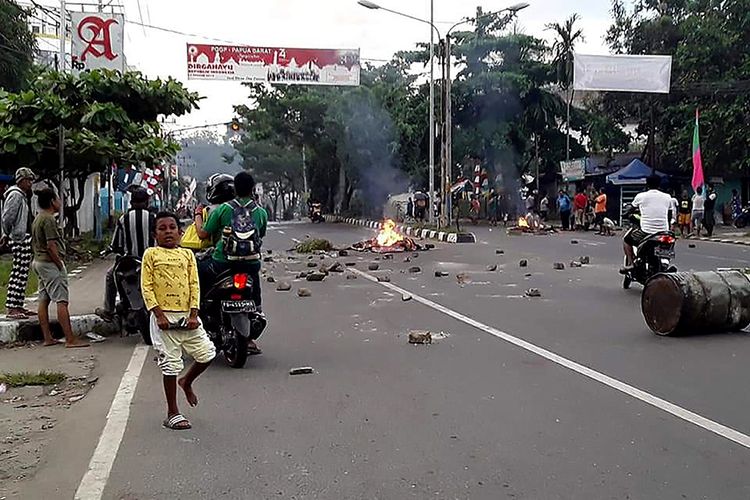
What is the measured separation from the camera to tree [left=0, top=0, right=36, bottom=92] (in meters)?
23.1

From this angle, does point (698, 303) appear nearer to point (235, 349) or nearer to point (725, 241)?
point (235, 349)

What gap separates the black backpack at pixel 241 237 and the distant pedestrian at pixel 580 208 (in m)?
28.0

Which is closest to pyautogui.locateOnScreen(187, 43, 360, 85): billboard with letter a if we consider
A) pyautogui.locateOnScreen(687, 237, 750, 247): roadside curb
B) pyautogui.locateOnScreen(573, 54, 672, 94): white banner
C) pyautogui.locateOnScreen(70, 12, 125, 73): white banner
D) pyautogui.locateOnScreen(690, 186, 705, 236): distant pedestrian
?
pyautogui.locateOnScreen(573, 54, 672, 94): white banner

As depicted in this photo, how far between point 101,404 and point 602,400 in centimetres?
388

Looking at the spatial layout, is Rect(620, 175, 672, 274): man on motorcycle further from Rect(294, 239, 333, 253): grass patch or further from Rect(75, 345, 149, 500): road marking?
Rect(294, 239, 333, 253): grass patch

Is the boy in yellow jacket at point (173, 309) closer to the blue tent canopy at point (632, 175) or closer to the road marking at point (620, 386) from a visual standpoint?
the road marking at point (620, 386)

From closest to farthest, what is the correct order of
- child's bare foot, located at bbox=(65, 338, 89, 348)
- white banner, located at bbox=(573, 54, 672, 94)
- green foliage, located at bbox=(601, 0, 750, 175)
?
child's bare foot, located at bbox=(65, 338, 89, 348) < white banner, located at bbox=(573, 54, 672, 94) < green foliage, located at bbox=(601, 0, 750, 175)

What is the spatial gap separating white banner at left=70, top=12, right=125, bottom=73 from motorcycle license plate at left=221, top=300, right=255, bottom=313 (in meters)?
14.5

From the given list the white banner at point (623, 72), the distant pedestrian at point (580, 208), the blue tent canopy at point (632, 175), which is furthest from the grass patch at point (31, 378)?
the blue tent canopy at point (632, 175)

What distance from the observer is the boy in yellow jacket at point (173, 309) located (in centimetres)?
587

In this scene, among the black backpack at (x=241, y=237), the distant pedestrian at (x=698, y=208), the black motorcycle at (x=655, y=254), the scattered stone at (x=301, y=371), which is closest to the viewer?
the scattered stone at (x=301, y=371)

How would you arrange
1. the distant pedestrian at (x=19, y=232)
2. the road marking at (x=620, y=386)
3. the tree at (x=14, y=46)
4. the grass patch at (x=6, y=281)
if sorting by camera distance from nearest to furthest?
the road marking at (x=620, y=386) < the distant pedestrian at (x=19, y=232) < the grass patch at (x=6, y=281) < the tree at (x=14, y=46)

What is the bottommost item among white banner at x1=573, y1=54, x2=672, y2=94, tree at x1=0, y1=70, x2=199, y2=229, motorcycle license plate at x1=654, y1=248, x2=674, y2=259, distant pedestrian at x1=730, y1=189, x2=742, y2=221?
motorcycle license plate at x1=654, y1=248, x2=674, y2=259

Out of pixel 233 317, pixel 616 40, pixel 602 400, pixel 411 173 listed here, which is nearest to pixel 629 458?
pixel 602 400
